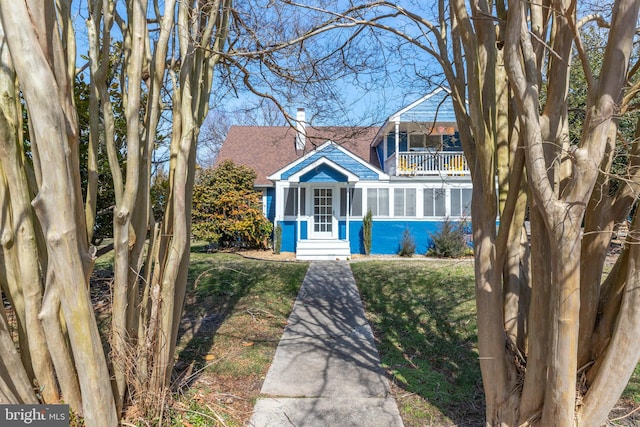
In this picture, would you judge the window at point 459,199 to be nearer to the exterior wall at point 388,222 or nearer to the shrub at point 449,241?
the exterior wall at point 388,222

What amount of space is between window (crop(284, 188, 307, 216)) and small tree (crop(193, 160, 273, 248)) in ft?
3.16

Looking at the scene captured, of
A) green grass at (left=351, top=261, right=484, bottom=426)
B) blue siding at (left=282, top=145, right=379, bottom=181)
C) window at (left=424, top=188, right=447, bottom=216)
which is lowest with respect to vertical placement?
green grass at (left=351, top=261, right=484, bottom=426)

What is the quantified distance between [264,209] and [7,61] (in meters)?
14.6

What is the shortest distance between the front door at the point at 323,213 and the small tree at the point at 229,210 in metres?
1.80

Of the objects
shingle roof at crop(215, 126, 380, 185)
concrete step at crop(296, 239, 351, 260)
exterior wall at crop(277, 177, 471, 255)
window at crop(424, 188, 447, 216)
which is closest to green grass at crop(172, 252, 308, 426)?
concrete step at crop(296, 239, 351, 260)

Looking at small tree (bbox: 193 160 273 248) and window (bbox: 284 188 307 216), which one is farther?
window (bbox: 284 188 307 216)

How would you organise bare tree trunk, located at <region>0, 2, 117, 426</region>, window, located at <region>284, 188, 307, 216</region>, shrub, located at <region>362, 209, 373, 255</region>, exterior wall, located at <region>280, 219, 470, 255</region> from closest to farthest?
bare tree trunk, located at <region>0, 2, 117, 426</region> → shrub, located at <region>362, 209, 373, 255</region> → exterior wall, located at <region>280, 219, 470, 255</region> → window, located at <region>284, 188, 307, 216</region>

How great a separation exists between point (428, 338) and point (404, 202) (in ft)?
34.6

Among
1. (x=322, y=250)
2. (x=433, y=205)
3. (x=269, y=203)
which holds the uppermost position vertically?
(x=269, y=203)

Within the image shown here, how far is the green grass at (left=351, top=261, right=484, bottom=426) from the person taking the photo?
3783 millimetres

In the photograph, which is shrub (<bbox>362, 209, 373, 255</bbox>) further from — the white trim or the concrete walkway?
the concrete walkway

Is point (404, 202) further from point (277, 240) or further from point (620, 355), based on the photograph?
point (620, 355)

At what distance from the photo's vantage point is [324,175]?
601 inches

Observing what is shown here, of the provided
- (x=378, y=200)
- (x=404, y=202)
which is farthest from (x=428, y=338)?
(x=404, y=202)
